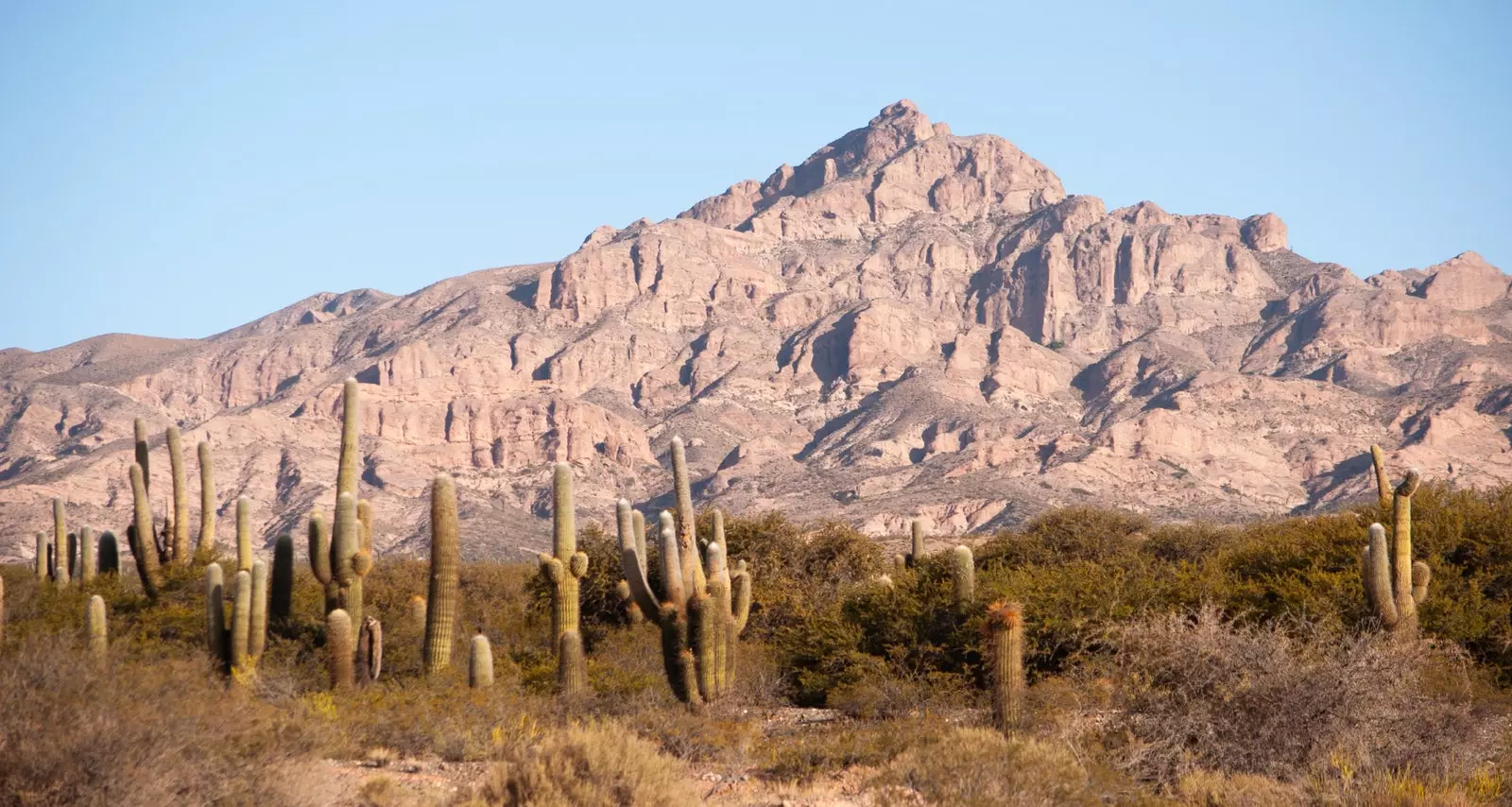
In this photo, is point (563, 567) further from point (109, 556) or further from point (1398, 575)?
point (109, 556)

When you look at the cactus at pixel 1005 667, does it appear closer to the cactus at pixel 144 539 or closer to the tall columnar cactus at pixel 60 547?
the cactus at pixel 144 539

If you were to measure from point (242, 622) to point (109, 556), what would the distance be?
9.93 m

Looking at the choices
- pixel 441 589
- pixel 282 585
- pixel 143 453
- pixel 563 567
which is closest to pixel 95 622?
pixel 282 585

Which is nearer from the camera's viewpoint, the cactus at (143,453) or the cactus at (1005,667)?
the cactus at (1005,667)

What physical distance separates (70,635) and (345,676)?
431 cm

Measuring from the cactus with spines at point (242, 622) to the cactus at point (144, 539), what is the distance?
621 centimetres

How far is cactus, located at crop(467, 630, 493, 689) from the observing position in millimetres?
17266

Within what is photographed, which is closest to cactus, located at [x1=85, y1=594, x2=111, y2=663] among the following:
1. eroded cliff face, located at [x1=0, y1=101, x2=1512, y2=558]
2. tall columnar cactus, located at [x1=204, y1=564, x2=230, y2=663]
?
tall columnar cactus, located at [x1=204, y1=564, x2=230, y2=663]

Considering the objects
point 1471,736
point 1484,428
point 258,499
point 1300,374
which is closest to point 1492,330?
point 1300,374

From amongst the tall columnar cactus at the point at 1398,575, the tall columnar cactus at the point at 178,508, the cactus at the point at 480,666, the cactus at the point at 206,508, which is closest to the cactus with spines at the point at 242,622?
the cactus at the point at 480,666

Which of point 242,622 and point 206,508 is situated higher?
point 206,508

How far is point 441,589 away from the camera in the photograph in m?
18.2

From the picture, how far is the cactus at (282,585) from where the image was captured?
1997 centimetres

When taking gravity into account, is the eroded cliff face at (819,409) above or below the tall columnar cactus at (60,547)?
above
